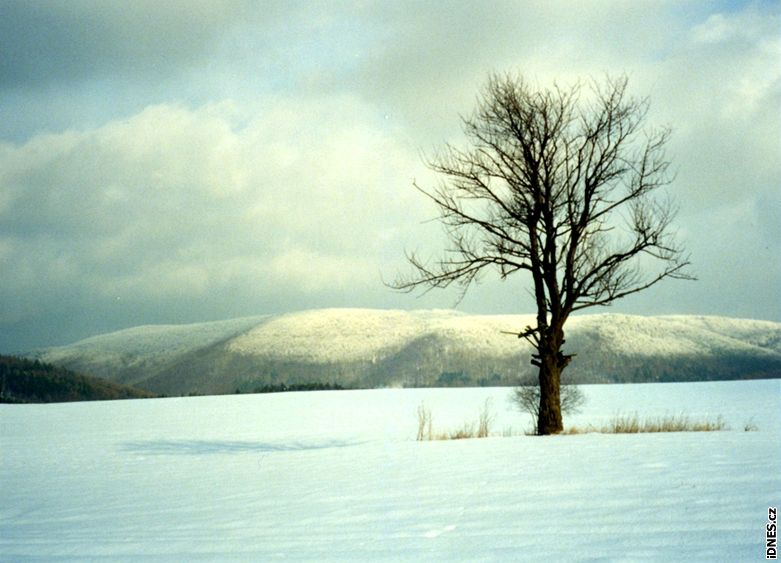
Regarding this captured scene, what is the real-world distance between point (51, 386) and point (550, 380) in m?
105

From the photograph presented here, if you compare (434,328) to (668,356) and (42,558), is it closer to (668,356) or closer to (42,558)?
(668,356)

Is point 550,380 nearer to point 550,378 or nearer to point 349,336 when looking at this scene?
point 550,378

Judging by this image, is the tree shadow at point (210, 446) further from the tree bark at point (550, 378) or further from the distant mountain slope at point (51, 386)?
the distant mountain slope at point (51, 386)

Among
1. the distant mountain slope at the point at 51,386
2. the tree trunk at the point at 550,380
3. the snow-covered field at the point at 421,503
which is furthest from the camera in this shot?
the distant mountain slope at the point at 51,386

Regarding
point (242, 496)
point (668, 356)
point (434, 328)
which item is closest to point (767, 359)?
point (668, 356)

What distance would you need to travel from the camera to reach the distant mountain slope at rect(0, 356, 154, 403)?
104 meters

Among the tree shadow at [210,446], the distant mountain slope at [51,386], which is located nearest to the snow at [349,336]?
the distant mountain slope at [51,386]

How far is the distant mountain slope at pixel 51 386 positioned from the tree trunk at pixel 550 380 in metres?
93.8

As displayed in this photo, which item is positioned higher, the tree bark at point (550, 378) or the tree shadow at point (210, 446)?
the tree bark at point (550, 378)

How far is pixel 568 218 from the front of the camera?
16047 mm

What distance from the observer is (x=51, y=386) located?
349 feet

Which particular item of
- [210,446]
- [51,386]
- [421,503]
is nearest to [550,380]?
[210,446]

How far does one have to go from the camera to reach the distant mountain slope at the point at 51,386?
10350 cm

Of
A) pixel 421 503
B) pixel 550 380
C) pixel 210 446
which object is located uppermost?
pixel 550 380
